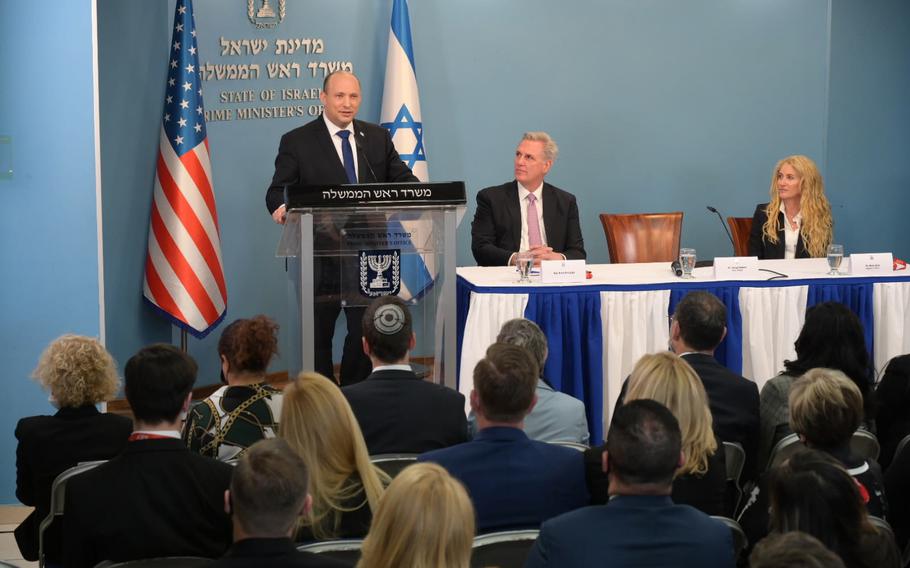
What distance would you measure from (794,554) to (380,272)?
2742 millimetres

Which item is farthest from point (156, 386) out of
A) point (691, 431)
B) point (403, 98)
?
point (403, 98)

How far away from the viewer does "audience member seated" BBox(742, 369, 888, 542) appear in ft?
8.64

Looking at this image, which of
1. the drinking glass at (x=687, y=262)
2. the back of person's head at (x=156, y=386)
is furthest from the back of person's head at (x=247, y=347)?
the drinking glass at (x=687, y=262)

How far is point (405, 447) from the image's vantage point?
2.95 meters

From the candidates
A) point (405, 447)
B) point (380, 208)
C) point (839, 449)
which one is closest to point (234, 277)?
point (380, 208)

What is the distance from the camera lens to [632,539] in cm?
208

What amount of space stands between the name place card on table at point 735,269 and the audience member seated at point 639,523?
2.88m

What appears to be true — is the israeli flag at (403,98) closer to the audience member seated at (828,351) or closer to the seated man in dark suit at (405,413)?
the audience member seated at (828,351)

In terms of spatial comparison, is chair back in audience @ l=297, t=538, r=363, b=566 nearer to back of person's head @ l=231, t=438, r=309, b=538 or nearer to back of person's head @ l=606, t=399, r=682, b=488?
back of person's head @ l=231, t=438, r=309, b=538

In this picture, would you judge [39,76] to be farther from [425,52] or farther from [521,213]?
[425,52]

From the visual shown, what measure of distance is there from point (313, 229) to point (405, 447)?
56.5 inches

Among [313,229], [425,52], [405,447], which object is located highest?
[425,52]

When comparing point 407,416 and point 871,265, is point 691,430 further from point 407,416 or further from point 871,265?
point 871,265

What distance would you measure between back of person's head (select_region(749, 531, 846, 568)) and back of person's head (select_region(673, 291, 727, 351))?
1.98 m
